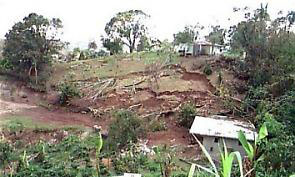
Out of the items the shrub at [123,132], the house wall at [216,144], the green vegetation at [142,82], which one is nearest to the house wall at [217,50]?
the green vegetation at [142,82]

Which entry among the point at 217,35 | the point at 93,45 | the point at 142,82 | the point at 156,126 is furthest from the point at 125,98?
the point at 93,45

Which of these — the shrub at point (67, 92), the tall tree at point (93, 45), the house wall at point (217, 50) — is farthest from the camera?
the tall tree at point (93, 45)

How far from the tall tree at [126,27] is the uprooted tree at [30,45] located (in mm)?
3349

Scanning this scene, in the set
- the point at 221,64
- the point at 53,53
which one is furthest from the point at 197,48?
the point at 53,53

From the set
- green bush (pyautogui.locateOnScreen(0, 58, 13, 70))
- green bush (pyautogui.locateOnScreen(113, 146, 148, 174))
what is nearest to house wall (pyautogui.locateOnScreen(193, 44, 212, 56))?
green bush (pyautogui.locateOnScreen(0, 58, 13, 70))

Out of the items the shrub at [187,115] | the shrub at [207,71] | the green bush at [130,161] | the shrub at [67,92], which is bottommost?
the green bush at [130,161]

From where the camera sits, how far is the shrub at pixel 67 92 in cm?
1369

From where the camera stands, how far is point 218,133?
377 inches

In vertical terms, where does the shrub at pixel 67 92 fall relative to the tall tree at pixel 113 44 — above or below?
below

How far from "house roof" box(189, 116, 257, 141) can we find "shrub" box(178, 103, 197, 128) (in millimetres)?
808

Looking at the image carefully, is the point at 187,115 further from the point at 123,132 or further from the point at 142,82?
the point at 142,82

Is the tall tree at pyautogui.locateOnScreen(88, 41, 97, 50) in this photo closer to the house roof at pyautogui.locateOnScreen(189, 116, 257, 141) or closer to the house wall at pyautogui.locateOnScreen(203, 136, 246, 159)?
the house roof at pyautogui.locateOnScreen(189, 116, 257, 141)

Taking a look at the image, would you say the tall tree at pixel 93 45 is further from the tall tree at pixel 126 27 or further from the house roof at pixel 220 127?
the house roof at pixel 220 127

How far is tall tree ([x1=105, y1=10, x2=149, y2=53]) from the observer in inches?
720
